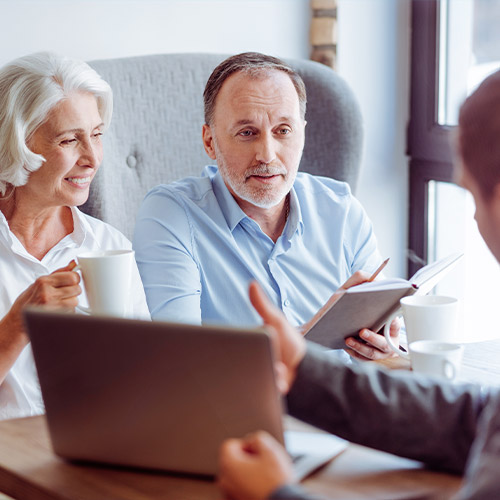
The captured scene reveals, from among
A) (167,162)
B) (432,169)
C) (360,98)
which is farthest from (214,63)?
(432,169)

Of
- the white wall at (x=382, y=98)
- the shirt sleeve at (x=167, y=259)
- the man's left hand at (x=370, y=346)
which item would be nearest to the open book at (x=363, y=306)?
the man's left hand at (x=370, y=346)

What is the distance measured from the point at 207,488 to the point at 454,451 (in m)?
0.31

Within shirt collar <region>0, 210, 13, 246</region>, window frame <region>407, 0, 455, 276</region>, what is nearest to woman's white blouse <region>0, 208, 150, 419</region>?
shirt collar <region>0, 210, 13, 246</region>

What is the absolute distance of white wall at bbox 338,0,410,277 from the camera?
3027mm

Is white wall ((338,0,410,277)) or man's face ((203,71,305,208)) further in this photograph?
white wall ((338,0,410,277))

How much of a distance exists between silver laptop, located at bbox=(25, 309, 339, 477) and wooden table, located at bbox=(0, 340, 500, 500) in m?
0.02

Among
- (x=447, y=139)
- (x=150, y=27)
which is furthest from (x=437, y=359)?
(x=447, y=139)

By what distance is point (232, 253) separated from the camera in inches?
77.8

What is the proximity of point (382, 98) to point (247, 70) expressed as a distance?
3.98 feet

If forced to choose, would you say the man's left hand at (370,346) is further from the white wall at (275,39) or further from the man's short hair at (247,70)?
the white wall at (275,39)

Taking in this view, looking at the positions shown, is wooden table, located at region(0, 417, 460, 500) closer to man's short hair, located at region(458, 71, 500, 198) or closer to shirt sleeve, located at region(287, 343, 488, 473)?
shirt sleeve, located at region(287, 343, 488, 473)

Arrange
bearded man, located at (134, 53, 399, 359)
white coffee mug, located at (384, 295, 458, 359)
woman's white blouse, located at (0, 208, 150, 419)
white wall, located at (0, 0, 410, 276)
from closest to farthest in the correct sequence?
white coffee mug, located at (384, 295, 458, 359)
woman's white blouse, located at (0, 208, 150, 419)
bearded man, located at (134, 53, 399, 359)
white wall, located at (0, 0, 410, 276)

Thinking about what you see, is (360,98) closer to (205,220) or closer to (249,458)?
(205,220)

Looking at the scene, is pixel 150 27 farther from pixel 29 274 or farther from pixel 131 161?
pixel 29 274
